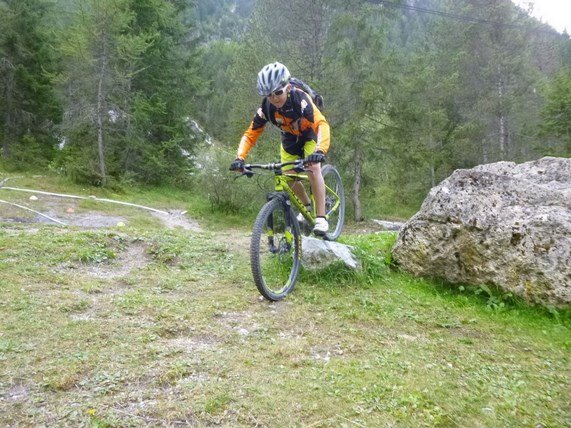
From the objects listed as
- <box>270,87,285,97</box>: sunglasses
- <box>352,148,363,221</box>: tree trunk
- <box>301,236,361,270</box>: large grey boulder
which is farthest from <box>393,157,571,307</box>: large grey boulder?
<box>352,148,363,221</box>: tree trunk

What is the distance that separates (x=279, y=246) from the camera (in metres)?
5.09

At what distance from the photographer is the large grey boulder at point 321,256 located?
534 cm

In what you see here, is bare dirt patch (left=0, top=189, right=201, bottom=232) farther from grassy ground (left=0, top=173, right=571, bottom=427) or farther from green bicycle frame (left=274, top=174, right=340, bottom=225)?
green bicycle frame (left=274, top=174, right=340, bottom=225)

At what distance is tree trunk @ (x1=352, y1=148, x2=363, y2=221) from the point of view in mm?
21000

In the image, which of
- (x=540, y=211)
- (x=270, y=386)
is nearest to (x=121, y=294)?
(x=270, y=386)

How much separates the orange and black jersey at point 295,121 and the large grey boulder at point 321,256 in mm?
1230

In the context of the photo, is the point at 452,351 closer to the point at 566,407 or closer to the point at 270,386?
the point at 566,407

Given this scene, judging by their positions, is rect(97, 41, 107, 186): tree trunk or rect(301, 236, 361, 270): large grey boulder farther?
rect(97, 41, 107, 186): tree trunk

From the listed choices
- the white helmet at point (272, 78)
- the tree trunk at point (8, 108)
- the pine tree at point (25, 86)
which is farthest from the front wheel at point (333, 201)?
the tree trunk at point (8, 108)

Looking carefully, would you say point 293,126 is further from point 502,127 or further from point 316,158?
point 502,127

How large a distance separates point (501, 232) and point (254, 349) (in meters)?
3.26

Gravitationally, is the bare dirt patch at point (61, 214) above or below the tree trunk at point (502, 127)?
below

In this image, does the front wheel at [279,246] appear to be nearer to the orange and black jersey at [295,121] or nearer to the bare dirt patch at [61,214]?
the orange and black jersey at [295,121]

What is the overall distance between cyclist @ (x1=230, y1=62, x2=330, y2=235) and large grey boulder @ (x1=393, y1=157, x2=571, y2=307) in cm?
140
